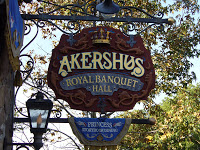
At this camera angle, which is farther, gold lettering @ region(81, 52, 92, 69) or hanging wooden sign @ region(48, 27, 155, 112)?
gold lettering @ region(81, 52, 92, 69)

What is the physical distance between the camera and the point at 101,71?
715cm

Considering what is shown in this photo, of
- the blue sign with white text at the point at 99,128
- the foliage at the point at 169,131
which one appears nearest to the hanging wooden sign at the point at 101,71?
the blue sign with white text at the point at 99,128

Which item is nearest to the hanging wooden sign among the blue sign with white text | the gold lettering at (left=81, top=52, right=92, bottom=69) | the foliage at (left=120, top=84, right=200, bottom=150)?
the gold lettering at (left=81, top=52, right=92, bottom=69)

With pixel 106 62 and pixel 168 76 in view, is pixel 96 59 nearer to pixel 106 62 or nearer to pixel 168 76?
pixel 106 62

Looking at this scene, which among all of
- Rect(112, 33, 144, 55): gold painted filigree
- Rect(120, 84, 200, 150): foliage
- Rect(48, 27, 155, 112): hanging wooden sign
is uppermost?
Rect(112, 33, 144, 55): gold painted filigree

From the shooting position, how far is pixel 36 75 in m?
14.4

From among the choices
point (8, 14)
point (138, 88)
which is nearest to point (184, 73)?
point (138, 88)

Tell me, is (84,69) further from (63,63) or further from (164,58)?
(164,58)

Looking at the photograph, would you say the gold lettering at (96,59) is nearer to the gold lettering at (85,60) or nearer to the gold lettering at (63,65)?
the gold lettering at (85,60)

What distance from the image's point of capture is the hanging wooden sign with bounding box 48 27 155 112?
23.1 feet

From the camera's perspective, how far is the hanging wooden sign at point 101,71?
7.04m

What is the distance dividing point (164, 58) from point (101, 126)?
7239mm

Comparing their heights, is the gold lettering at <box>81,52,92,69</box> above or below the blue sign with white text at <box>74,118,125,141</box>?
above

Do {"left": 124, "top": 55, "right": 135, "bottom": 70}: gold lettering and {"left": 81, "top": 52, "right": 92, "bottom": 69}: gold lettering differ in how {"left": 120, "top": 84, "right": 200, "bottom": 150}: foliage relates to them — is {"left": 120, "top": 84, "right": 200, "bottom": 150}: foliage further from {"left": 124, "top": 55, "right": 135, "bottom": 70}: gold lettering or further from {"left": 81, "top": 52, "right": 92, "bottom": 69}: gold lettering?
{"left": 81, "top": 52, "right": 92, "bottom": 69}: gold lettering
